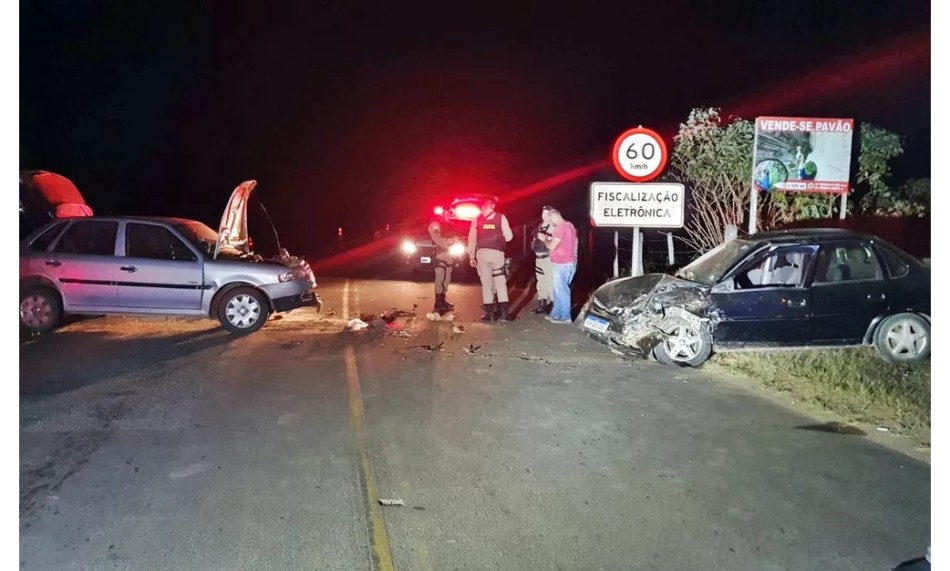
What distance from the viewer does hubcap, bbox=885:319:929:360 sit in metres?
8.43

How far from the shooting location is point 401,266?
20.8 meters

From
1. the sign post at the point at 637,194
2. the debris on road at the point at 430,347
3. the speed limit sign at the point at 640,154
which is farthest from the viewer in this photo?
the sign post at the point at 637,194

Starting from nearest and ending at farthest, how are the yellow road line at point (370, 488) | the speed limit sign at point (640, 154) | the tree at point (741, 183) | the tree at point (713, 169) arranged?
the yellow road line at point (370, 488) < the speed limit sign at point (640, 154) < the tree at point (741, 183) < the tree at point (713, 169)

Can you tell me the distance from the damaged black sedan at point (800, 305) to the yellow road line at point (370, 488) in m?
3.31

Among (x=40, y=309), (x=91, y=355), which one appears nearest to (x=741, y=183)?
(x=91, y=355)

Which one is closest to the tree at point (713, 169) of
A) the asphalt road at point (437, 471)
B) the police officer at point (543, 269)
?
the police officer at point (543, 269)

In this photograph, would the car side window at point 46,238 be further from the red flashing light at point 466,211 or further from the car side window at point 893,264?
the car side window at point 893,264

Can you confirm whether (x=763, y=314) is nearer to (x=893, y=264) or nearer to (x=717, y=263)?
(x=717, y=263)

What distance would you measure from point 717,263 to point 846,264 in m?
1.38

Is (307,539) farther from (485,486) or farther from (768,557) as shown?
(768,557)

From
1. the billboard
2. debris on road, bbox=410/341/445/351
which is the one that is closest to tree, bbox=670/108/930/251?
the billboard

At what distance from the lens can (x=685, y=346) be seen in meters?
8.61

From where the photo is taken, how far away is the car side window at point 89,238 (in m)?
10.5

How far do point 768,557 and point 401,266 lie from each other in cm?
1710
